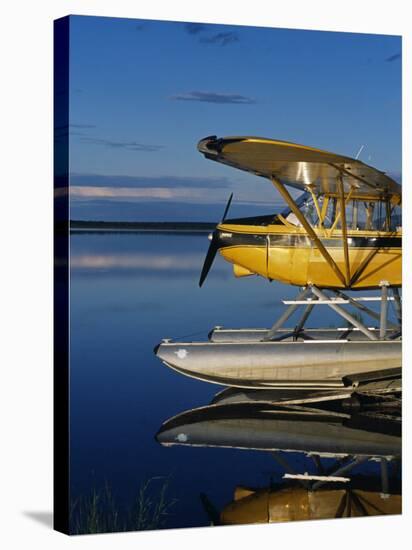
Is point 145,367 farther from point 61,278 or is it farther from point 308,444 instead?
point 308,444

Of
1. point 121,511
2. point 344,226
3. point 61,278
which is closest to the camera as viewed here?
point 61,278

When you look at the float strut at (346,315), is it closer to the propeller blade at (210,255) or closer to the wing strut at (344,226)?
the wing strut at (344,226)

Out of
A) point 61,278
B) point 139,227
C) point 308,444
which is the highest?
point 139,227

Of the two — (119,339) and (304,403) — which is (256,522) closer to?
(304,403)

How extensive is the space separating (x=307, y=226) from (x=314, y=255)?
0.28m

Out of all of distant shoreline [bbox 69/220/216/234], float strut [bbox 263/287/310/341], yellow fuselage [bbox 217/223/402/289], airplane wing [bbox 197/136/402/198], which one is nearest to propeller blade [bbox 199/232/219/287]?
distant shoreline [bbox 69/220/216/234]

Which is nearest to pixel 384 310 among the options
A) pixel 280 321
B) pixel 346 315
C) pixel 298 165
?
pixel 346 315

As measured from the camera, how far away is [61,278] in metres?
9.60

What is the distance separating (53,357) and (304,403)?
82.2 inches

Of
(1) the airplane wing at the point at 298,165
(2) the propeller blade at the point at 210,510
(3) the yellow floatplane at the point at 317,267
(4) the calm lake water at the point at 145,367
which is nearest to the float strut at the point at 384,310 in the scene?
(3) the yellow floatplane at the point at 317,267

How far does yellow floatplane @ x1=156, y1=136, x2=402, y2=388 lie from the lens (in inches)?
415

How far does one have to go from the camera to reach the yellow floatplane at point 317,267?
10.5 metres

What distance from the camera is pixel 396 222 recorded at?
36.1 feet

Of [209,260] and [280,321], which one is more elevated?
[209,260]
